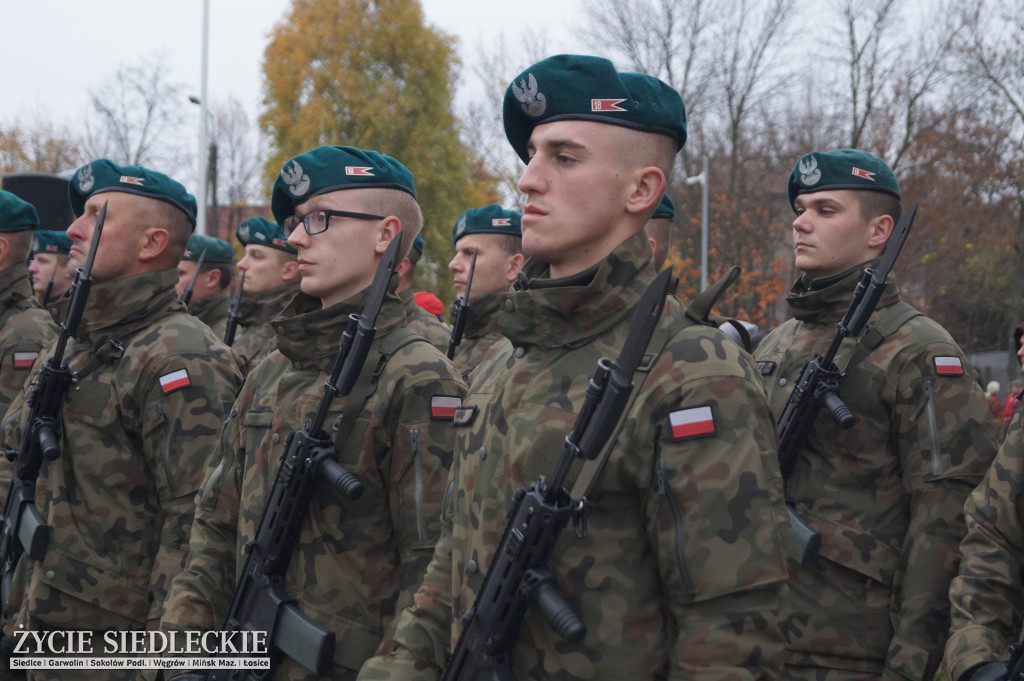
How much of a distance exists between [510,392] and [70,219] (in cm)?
1126

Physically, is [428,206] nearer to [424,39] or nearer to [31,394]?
[424,39]

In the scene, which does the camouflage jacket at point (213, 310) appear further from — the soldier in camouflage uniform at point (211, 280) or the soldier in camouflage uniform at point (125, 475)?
the soldier in camouflage uniform at point (125, 475)

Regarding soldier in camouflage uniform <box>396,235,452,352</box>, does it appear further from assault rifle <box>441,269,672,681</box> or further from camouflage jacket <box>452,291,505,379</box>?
assault rifle <box>441,269,672,681</box>

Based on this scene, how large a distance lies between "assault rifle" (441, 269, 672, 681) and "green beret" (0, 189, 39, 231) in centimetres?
518

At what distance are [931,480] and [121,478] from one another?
3021 mm

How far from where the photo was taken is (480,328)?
6699mm

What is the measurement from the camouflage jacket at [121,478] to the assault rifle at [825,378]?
2190 millimetres

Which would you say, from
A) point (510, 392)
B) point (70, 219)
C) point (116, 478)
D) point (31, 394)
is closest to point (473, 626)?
point (510, 392)

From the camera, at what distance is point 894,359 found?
3715 mm

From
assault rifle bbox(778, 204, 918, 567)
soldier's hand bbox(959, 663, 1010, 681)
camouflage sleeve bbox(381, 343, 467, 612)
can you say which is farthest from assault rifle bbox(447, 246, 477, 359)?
soldier's hand bbox(959, 663, 1010, 681)

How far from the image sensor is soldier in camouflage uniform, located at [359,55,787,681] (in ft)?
6.39

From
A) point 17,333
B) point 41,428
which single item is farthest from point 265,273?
point 41,428

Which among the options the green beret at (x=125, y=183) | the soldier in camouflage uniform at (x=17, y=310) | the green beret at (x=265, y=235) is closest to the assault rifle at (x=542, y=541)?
the green beret at (x=125, y=183)

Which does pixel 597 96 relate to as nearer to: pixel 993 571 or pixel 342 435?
pixel 342 435
